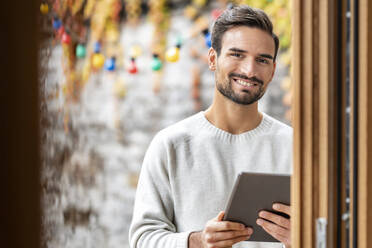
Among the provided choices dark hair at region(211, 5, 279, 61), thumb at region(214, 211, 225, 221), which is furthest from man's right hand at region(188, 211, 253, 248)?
dark hair at region(211, 5, 279, 61)

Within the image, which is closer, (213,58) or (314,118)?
(314,118)

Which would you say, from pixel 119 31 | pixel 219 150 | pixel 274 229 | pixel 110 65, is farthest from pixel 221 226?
pixel 119 31

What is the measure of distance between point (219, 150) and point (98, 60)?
5.69ft

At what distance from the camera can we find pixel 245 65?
1.29 m

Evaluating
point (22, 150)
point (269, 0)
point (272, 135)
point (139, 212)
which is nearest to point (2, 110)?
point (22, 150)

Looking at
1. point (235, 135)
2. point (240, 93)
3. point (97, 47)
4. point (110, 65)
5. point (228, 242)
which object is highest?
point (97, 47)

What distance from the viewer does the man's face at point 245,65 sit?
1.30 metres

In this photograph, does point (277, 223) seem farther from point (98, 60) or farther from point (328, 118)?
point (98, 60)

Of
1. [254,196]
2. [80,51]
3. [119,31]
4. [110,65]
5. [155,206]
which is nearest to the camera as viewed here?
[254,196]

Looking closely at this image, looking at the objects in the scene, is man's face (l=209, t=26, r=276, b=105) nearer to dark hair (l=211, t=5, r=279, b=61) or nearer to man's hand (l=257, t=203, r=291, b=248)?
dark hair (l=211, t=5, r=279, b=61)

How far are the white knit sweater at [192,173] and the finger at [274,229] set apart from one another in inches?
4.5

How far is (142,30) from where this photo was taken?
301 centimetres

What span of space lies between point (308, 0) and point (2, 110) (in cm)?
55

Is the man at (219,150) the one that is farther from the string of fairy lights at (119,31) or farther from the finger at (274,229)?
the string of fairy lights at (119,31)
